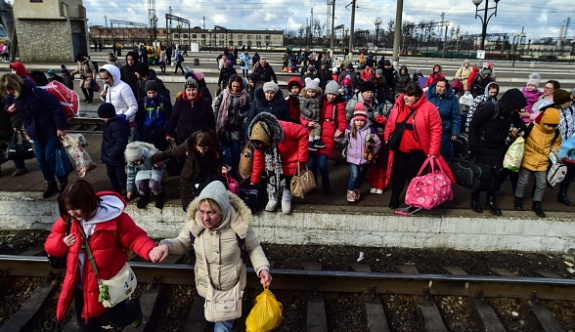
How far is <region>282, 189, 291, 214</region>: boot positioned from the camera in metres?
5.33

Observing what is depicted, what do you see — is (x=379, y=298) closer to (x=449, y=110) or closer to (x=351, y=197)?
(x=351, y=197)

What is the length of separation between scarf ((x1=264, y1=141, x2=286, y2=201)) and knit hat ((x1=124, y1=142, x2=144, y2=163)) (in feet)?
5.27

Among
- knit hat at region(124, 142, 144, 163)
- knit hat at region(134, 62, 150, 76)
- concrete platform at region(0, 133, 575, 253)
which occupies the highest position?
knit hat at region(134, 62, 150, 76)

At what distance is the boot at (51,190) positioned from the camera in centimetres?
569

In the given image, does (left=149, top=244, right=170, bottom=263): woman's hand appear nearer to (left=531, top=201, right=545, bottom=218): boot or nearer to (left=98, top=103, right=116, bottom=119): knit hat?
(left=98, top=103, right=116, bottom=119): knit hat

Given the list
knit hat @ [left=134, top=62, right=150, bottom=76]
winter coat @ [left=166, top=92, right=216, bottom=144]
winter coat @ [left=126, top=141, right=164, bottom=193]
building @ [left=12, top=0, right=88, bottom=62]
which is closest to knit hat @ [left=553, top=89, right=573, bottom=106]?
winter coat @ [left=166, top=92, right=216, bottom=144]

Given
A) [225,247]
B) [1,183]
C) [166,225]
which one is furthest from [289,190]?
[1,183]

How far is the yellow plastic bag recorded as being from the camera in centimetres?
306

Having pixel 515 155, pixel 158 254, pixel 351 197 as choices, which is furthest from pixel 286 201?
pixel 515 155

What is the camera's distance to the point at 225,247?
3.08m

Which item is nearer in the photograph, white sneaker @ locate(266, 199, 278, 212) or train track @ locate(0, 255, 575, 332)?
train track @ locate(0, 255, 575, 332)

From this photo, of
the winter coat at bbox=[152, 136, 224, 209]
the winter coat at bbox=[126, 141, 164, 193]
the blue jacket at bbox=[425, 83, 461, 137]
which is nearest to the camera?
the winter coat at bbox=[152, 136, 224, 209]

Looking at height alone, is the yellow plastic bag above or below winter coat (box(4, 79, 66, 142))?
below

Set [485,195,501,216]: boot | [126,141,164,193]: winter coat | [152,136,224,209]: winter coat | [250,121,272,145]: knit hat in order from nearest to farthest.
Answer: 1. [152,136,224,209]: winter coat
2. [250,121,272,145]: knit hat
3. [126,141,164,193]: winter coat
4. [485,195,501,216]: boot
